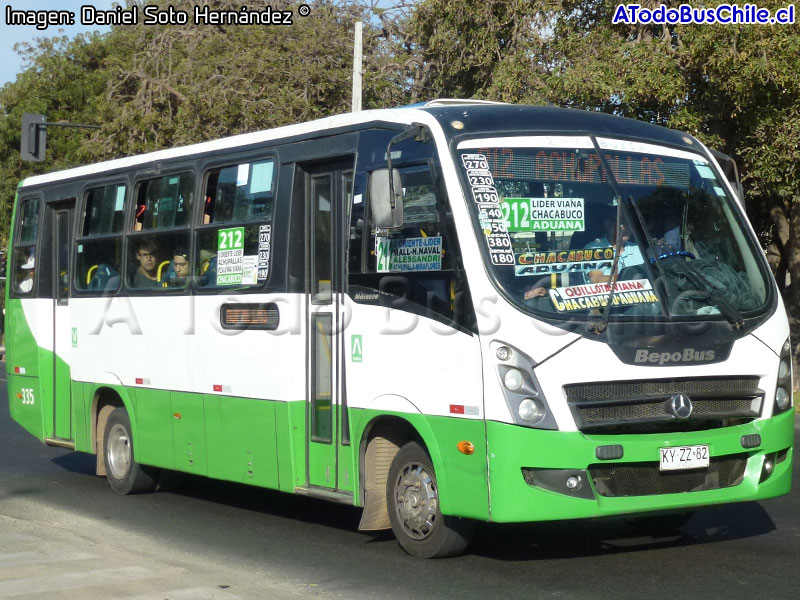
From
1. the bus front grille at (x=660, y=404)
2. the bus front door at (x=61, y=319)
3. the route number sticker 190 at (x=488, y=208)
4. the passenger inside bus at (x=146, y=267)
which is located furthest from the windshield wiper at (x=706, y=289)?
the bus front door at (x=61, y=319)

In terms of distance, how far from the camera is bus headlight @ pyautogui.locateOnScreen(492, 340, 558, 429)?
23.2 ft

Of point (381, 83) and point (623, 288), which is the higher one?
point (381, 83)

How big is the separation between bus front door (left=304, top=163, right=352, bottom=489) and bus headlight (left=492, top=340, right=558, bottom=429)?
1.71m

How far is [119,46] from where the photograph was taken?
40.6 meters

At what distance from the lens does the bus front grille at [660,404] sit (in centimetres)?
717

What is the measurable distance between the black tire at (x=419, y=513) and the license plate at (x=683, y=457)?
131cm

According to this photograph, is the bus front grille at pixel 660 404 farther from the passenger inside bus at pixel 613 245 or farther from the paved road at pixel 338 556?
the paved road at pixel 338 556

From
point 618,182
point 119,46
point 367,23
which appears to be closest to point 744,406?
point 618,182

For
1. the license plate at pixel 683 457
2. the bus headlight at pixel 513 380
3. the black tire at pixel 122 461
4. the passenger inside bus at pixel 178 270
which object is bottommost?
the black tire at pixel 122 461

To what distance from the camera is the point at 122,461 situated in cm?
1165

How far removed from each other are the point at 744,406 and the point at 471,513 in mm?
1815

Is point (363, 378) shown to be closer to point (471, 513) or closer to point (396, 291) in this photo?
point (396, 291)

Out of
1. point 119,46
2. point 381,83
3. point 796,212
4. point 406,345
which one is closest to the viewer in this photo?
point 406,345

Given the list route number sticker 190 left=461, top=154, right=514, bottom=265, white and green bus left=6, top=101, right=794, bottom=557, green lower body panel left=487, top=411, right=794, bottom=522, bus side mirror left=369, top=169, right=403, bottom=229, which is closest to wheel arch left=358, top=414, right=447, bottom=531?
white and green bus left=6, top=101, right=794, bottom=557
